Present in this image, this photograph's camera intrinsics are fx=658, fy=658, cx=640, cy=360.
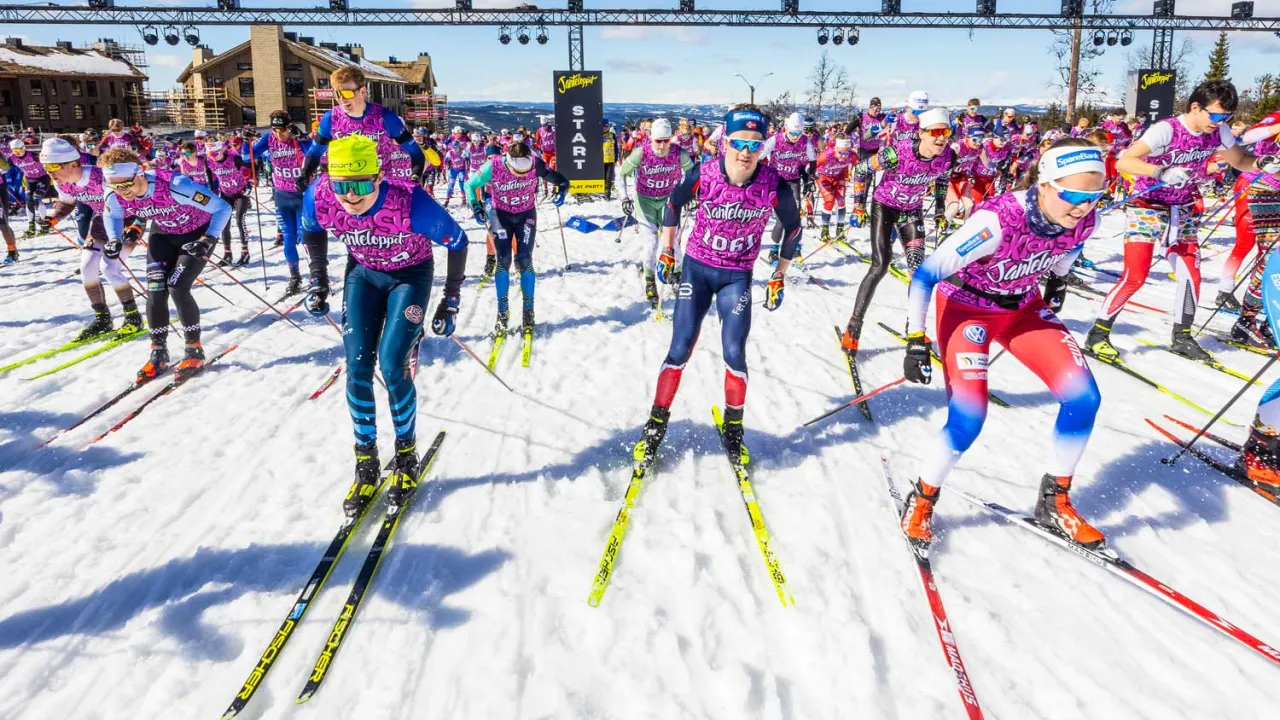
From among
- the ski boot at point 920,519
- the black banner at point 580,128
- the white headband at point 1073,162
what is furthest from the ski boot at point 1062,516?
the black banner at point 580,128

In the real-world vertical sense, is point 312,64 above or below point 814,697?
above

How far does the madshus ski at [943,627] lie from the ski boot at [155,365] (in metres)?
6.33

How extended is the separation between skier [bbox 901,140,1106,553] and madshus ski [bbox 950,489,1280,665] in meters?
0.06

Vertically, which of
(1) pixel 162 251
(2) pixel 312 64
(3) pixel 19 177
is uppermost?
(2) pixel 312 64

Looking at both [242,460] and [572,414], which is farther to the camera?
[572,414]

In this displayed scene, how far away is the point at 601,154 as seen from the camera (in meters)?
17.5

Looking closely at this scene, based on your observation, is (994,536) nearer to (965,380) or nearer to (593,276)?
(965,380)

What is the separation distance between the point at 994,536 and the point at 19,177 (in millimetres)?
22180

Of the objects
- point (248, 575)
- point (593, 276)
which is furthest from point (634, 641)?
point (593, 276)

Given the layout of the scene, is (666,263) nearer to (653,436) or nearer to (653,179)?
(653,436)

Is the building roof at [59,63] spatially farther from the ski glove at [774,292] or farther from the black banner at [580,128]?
the ski glove at [774,292]

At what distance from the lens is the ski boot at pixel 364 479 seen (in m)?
3.88

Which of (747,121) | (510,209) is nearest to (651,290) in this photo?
(510,209)

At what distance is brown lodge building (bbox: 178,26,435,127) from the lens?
49.1 m
